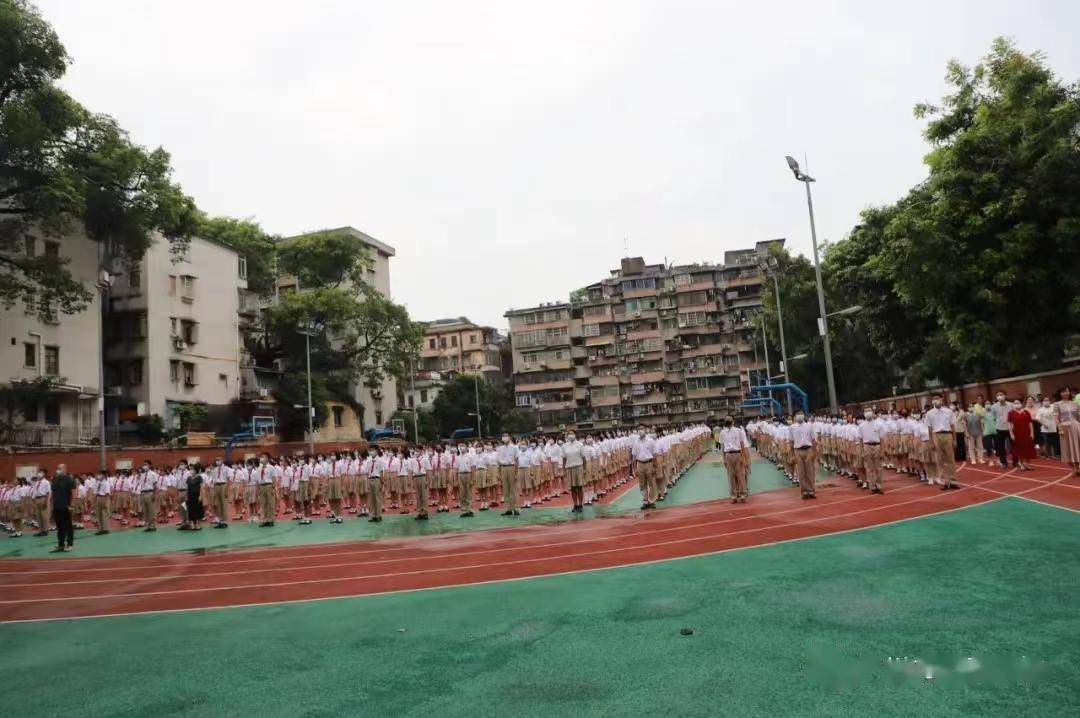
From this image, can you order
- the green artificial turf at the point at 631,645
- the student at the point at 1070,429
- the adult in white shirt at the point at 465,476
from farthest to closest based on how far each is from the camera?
1. the adult in white shirt at the point at 465,476
2. the student at the point at 1070,429
3. the green artificial turf at the point at 631,645

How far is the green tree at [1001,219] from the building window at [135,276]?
33.5 m

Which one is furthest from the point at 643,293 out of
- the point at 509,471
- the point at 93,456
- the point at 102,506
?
the point at 102,506

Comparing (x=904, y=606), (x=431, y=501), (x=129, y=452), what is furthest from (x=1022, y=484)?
(x=129, y=452)

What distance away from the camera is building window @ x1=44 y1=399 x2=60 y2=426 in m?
30.8

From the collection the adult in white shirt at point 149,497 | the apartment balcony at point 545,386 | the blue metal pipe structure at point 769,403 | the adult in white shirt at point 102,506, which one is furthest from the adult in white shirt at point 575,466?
the apartment balcony at point 545,386

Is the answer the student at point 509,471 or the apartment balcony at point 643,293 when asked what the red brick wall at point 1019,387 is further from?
the apartment balcony at point 643,293

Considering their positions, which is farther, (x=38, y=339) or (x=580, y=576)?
(x=38, y=339)

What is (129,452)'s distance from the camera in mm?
29828

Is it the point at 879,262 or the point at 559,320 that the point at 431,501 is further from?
the point at 559,320

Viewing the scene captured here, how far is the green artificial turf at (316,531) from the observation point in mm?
14609

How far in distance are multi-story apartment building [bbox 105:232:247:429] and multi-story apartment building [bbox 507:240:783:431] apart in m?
33.6

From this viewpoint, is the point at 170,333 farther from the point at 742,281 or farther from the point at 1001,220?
the point at 742,281

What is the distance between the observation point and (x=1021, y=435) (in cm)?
1582

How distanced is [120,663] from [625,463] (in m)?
17.8
